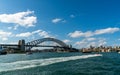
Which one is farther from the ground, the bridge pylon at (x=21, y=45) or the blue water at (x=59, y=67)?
the bridge pylon at (x=21, y=45)

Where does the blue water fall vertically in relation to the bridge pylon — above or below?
below

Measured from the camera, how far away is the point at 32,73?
87.3 feet

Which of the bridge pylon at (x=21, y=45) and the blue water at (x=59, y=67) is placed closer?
the blue water at (x=59, y=67)

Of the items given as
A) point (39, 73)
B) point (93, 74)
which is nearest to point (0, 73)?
point (39, 73)

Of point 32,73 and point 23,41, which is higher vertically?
point 23,41

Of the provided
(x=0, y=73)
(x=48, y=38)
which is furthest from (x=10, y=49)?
(x=0, y=73)

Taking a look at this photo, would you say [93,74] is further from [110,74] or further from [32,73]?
[32,73]

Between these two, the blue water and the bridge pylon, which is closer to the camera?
the blue water

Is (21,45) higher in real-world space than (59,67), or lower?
higher

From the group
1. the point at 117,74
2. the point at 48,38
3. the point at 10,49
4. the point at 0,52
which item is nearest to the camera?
the point at 117,74

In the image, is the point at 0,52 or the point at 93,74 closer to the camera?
the point at 93,74

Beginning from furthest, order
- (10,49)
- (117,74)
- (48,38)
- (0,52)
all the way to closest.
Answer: (48,38)
(10,49)
(0,52)
(117,74)

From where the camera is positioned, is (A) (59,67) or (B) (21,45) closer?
(A) (59,67)

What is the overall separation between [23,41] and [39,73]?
149 meters
